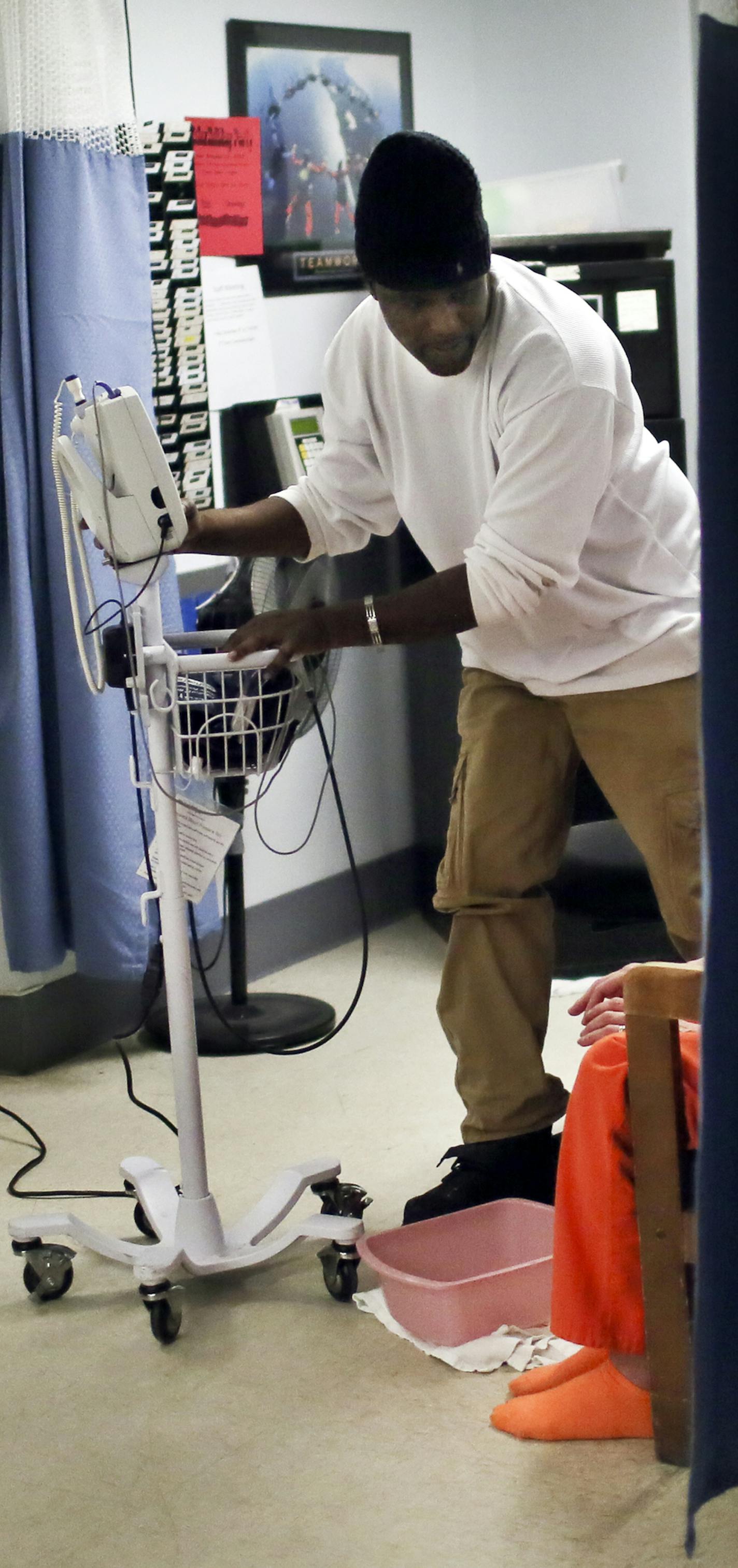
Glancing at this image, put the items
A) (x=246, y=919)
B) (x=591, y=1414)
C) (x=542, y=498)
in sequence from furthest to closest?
(x=246, y=919)
(x=542, y=498)
(x=591, y=1414)

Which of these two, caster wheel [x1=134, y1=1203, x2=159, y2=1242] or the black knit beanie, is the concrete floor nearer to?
caster wheel [x1=134, y1=1203, x2=159, y2=1242]

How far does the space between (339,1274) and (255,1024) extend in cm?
97

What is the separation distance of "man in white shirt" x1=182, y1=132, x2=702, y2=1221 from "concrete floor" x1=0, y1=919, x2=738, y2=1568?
10.6 inches

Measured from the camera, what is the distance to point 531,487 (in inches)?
66.3

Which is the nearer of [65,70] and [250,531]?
[250,531]

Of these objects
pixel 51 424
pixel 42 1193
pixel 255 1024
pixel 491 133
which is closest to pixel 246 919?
pixel 255 1024

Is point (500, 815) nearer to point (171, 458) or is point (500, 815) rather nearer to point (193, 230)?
point (171, 458)

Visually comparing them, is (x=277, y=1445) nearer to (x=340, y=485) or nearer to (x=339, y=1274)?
(x=339, y=1274)

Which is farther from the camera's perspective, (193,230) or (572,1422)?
(193,230)

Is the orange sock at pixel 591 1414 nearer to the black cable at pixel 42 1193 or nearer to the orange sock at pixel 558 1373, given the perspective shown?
the orange sock at pixel 558 1373

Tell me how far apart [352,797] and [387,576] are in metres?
0.49

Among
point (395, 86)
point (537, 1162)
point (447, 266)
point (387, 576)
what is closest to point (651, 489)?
point (447, 266)

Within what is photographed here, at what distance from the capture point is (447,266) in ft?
5.37

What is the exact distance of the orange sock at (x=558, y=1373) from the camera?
1584mm
